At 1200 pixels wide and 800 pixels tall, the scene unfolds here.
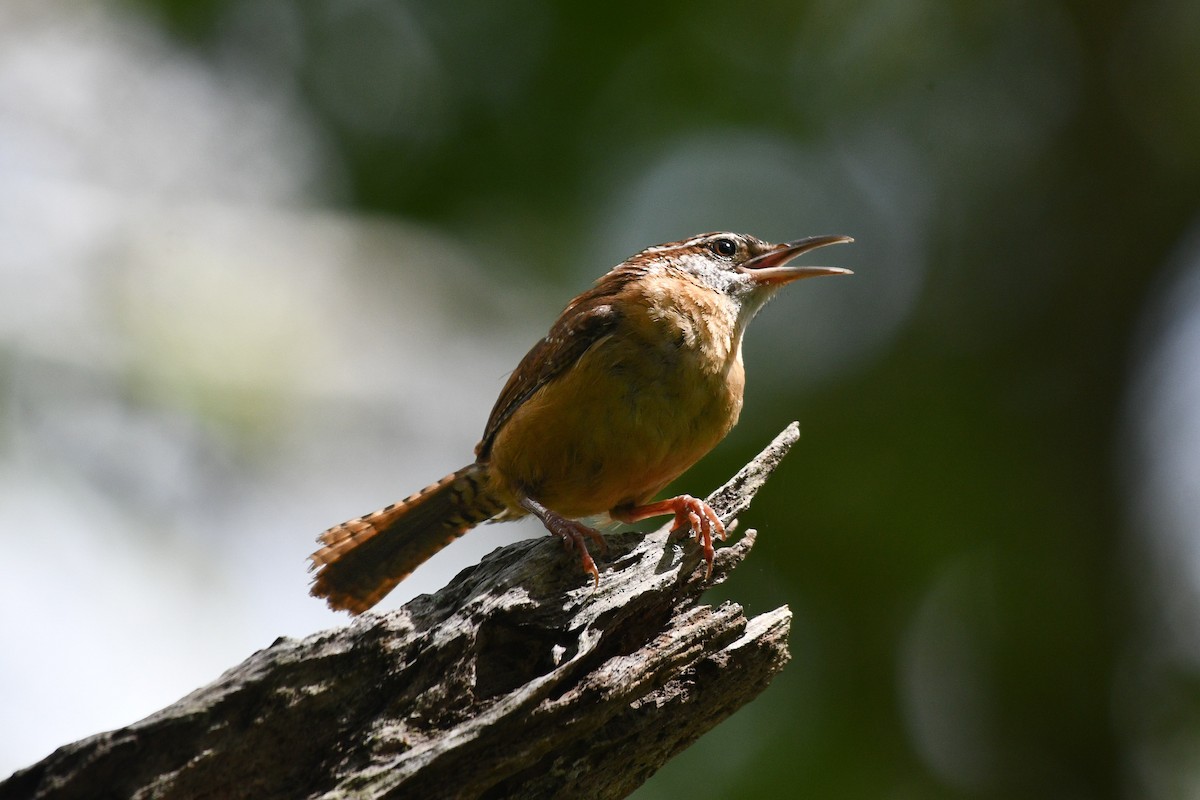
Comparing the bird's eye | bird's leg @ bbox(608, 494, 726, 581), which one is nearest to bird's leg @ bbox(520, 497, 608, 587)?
bird's leg @ bbox(608, 494, 726, 581)

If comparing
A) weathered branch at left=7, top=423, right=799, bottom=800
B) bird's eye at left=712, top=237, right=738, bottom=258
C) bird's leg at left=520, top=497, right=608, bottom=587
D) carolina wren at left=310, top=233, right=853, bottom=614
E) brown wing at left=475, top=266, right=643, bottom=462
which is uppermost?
bird's eye at left=712, top=237, right=738, bottom=258

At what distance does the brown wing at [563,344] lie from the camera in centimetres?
445

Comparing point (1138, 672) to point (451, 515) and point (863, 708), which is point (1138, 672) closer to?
point (863, 708)

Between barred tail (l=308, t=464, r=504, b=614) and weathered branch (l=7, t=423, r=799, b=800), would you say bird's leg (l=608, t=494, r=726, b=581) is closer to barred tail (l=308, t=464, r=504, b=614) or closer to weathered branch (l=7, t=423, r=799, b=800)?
weathered branch (l=7, t=423, r=799, b=800)

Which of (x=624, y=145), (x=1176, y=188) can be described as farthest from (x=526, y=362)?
(x=1176, y=188)

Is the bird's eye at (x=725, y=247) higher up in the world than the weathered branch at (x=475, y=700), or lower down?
higher up

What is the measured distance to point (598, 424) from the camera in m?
4.11

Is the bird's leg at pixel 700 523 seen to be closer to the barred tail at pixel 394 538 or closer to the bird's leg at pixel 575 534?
the bird's leg at pixel 575 534

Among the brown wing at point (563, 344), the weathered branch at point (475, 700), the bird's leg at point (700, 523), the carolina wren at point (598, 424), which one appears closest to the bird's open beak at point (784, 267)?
the carolina wren at point (598, 424)

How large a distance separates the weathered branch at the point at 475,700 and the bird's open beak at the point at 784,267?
1991 mm

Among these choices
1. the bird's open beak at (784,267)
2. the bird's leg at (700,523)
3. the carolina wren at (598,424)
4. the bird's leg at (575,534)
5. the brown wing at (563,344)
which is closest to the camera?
the bird's leg at (575,534)

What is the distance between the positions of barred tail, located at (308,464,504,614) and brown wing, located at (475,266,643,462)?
0.63 ft

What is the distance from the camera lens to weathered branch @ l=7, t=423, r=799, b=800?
2.47 m

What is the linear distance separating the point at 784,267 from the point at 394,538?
7.68ft
